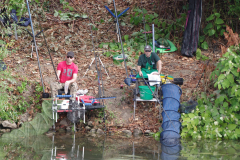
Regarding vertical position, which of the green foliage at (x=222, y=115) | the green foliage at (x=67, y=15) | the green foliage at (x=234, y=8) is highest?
the green foliage at (x=234, y=8)

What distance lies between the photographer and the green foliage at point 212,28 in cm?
1129

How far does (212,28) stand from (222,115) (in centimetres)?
489

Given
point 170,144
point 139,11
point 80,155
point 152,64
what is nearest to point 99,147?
point 80,155

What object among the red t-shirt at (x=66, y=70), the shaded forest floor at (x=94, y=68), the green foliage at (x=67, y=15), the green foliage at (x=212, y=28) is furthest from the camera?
the green foliage at (x=67, y=15)

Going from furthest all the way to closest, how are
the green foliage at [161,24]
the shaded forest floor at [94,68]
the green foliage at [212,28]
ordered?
the green foliage at [161,24] → the green foliage at [212,28] → the shaded forest floor at [94,68]

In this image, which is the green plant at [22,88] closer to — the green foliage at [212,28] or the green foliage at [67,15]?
the green foliage at [67,15]

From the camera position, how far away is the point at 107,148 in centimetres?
648

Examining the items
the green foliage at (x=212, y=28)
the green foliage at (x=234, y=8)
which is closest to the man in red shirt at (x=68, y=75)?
the green foliage at (x=212, y=28)

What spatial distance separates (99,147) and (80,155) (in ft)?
2.18

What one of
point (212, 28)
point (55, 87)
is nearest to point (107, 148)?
point (55, 87)

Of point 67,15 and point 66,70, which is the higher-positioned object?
point 67,15

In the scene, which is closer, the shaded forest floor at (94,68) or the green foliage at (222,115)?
the green foliage at (222,115)

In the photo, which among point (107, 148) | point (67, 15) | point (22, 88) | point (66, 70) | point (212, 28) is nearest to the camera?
point (107, 148)

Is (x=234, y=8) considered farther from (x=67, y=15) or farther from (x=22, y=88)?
(x=22, y=88)
